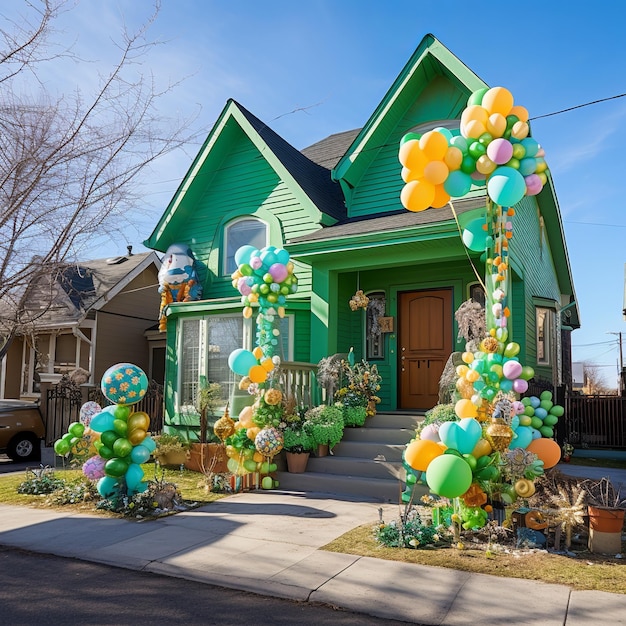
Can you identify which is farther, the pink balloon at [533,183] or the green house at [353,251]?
the green house at [353,251]

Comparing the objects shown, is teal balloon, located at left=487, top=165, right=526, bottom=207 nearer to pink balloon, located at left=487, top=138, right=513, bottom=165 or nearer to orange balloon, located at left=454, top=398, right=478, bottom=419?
pink balloon, located at left=487, top=138, right=513, bottom=165

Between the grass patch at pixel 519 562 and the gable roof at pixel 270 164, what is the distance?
7214 millimetres

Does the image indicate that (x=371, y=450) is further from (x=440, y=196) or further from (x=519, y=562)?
(x=440, y=196)

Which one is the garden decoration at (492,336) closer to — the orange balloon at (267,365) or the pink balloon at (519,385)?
the pink balloon at (519,385)

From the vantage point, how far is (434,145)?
626 cm

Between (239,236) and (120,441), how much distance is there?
6.69 meters

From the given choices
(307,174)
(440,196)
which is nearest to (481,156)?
(440,196)

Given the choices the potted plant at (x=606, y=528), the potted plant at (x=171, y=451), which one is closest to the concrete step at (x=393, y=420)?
the potted plant at (x=171, y=451)

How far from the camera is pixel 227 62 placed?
798 centimetres

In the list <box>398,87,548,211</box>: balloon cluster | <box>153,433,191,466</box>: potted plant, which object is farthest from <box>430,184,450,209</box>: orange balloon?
<box>153,433,191,466</box>: potted plant

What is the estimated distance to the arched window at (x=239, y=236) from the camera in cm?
1277

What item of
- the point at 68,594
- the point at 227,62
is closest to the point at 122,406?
the point at 68,594

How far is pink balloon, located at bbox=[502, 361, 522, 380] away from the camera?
6.21m

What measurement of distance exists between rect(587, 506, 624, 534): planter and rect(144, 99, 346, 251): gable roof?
7467 millimetres
